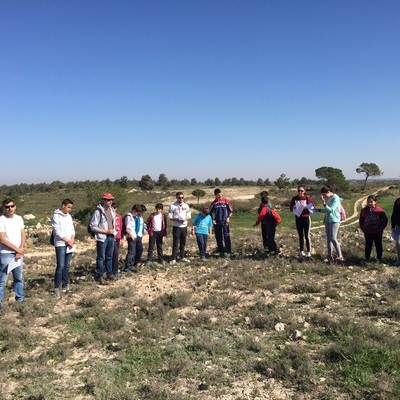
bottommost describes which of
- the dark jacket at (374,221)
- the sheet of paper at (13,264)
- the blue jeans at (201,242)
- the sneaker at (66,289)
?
the sneaker at (66,289)

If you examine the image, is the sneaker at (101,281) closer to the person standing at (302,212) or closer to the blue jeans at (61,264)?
the blue jeans at (61,264)

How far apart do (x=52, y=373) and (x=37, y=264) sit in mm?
7818

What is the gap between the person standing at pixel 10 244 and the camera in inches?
240

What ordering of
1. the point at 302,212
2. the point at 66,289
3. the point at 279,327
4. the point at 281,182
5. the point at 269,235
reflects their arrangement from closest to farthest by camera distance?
the point at 279,327
the point at 66,289
the point at 302,212
the point at 269,235
the point at 281,182

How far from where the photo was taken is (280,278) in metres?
7.52

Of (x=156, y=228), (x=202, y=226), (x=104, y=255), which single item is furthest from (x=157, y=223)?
(x=104, y=255)

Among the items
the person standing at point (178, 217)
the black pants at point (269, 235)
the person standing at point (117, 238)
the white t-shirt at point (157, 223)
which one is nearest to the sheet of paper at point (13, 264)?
the person standing at point (117, 238)

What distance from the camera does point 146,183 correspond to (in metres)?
75.2

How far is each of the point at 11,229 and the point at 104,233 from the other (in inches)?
72.3

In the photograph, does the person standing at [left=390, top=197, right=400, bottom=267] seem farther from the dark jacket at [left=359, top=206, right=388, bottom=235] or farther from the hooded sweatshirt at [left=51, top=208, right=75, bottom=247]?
the hooded sweatshirt at [left=51, top=208, right=75, bottom=247]

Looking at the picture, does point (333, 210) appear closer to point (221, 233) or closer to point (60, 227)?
point (221, 233)

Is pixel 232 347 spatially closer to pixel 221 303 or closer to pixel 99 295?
pixel 221 303

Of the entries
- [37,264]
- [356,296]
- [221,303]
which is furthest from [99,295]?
[37,264]

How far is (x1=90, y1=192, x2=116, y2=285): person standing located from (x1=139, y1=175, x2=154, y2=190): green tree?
221 ft
